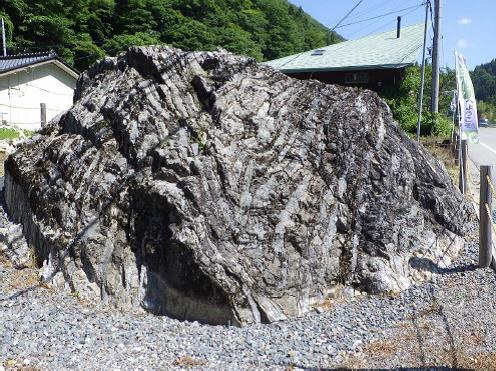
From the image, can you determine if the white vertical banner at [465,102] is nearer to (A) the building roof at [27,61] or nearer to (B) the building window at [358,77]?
(B) the building window at [358,77]

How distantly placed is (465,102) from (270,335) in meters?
6.44

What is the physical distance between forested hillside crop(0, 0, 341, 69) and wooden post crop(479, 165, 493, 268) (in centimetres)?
3129

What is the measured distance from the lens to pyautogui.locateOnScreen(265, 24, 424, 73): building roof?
81.2 feet

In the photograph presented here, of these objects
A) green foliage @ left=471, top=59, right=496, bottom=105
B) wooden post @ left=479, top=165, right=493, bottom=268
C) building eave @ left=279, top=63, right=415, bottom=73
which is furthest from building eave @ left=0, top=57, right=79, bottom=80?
green foliage @ left=471, top=59, right=496, bottom=105

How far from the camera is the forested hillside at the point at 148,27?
33.8 metres

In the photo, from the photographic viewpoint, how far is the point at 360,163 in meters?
8.13

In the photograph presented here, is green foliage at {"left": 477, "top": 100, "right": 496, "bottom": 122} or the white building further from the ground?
green foliage at {"left": 477, "top": 100, "right": 496, "bottom": 122}

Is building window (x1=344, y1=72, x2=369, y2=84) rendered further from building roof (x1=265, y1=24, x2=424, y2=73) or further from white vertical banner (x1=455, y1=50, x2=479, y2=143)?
white vertical banner (x1=455, y1=50, x2=479, y2=143)

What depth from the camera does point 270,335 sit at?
617 centimetres

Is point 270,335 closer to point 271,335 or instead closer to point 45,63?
point 271,335

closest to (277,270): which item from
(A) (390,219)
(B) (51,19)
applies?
(A) (390,219)

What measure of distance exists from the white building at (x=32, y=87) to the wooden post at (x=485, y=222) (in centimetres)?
2004

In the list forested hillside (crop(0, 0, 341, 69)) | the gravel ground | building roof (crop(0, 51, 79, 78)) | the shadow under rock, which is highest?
forested hillside (crop(0, 0, 341, 69))

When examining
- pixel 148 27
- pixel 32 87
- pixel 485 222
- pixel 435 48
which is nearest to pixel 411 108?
pixel 435 48
